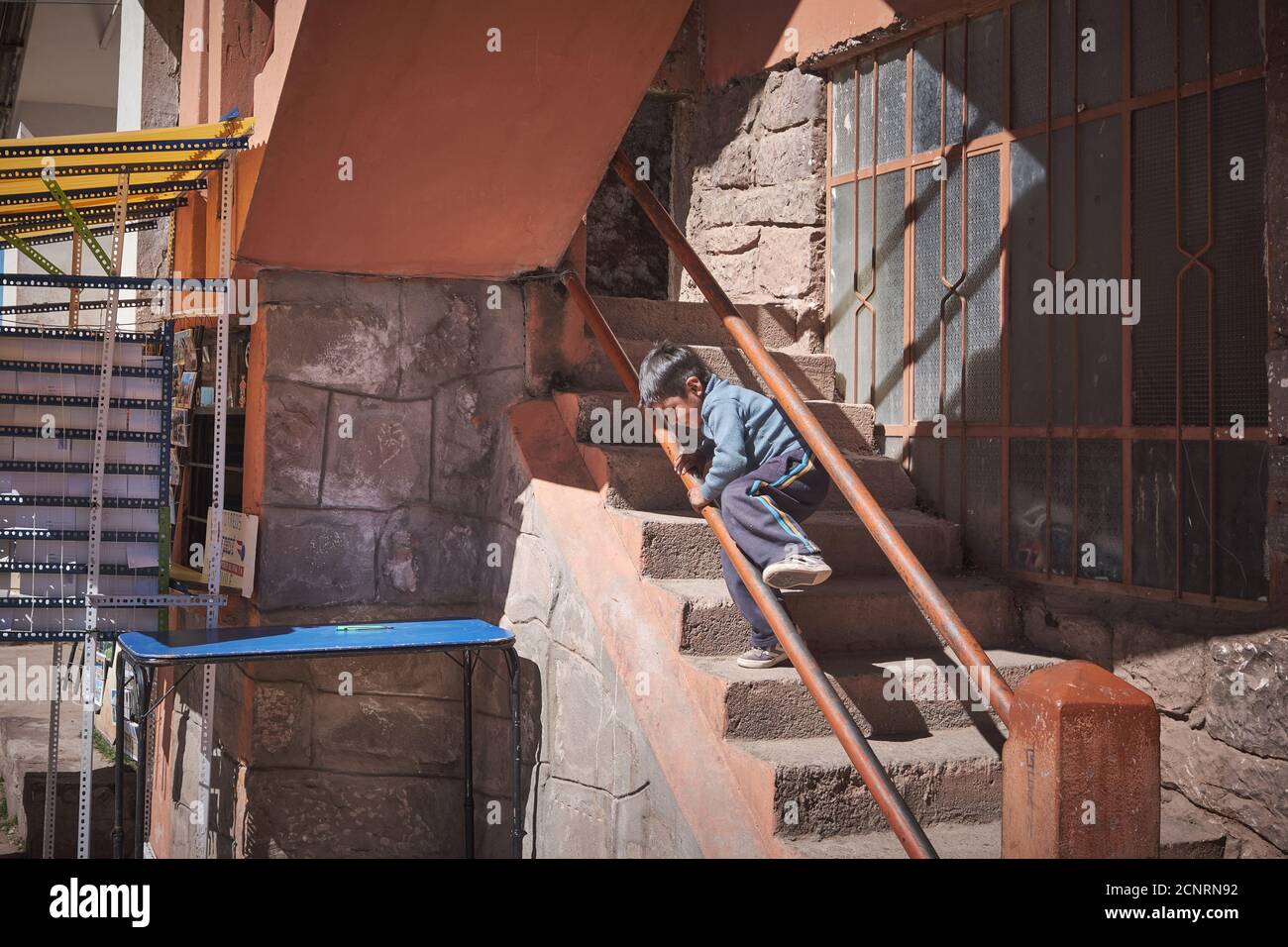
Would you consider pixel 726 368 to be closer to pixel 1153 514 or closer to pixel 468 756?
pixel 1153 514

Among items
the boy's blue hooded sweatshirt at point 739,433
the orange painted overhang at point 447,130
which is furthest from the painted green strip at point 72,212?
the boy's blue hooded sweatshirt at point 739,433

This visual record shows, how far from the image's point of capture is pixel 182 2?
313 inches

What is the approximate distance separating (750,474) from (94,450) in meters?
2.30

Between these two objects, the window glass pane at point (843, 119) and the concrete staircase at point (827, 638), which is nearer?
the concrete staircase at point (827, 638)

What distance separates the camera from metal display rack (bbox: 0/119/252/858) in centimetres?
389

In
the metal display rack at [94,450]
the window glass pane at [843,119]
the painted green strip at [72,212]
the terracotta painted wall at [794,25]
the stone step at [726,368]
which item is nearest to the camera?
the metal display rack at [94,450]

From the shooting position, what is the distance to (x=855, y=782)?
3.16 m

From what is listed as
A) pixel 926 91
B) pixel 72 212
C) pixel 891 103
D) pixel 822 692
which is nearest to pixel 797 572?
pixel 822 692

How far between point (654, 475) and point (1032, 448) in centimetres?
141

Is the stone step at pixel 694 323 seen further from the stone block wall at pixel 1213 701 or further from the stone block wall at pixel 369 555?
the stone block wall at pixel 1213 701

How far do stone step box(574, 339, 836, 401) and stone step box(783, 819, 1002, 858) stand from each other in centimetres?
180

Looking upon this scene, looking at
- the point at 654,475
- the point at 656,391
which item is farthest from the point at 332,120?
the point at 654,475

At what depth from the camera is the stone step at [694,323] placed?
4.97 m

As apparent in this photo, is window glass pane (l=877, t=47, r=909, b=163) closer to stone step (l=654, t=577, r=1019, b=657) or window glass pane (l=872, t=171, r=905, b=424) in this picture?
window glass pane (l=872, t=171, r=905, b=424)
